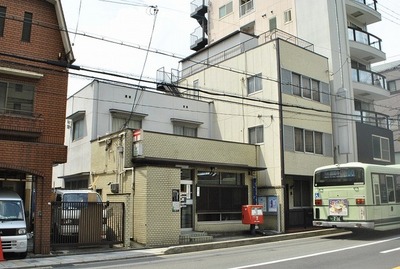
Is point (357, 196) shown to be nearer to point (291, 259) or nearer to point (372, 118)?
point (291, 259)

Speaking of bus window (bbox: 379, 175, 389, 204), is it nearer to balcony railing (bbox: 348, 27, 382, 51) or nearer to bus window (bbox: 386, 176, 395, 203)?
bus window (bbox: 386, 176, 395, 203)

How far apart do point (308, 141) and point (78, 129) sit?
555 inches

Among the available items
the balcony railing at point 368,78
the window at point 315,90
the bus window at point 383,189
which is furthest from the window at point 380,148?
the bus window at point 383,189

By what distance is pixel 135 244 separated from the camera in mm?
16828

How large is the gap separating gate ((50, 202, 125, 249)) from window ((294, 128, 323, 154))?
11.6 m

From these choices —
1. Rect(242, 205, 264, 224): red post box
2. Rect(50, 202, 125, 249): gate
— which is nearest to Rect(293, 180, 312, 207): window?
Rect(242, 205, 264, 224): red post box

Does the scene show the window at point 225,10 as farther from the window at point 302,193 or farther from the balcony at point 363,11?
the window at point 302,193

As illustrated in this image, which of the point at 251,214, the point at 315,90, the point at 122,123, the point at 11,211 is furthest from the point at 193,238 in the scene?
the point at 315,90

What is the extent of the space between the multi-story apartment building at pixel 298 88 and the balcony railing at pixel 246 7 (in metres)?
0.09

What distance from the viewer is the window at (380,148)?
29.5 m

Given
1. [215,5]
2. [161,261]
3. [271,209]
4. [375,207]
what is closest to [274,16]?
[215,5]

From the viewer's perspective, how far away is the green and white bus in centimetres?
1741

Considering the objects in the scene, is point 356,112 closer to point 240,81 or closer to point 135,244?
point 240,81

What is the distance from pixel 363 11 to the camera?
30.8 metres
